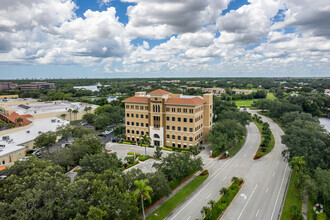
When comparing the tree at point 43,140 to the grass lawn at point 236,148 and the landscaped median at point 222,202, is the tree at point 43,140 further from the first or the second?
the grass lawn at point 236,148

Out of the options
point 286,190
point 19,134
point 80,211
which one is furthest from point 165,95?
point 19,134

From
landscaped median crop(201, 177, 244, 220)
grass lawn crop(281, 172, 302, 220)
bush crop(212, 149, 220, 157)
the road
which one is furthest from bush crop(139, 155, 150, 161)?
grass lawn crop(281, 172, 302, 220)

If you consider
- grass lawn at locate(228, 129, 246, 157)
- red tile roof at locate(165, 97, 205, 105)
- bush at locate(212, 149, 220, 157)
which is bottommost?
grass lawn at locate(228, 129, 246, 157)

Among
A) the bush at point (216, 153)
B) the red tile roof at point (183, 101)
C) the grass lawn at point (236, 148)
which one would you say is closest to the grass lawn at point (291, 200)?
the grass lawn at point (236, 148)

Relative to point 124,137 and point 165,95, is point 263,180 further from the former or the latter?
point 124,137

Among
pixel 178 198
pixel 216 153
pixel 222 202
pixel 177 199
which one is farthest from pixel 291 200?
pixel 216 153

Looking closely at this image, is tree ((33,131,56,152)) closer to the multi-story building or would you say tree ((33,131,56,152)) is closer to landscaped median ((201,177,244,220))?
the multi-story building
